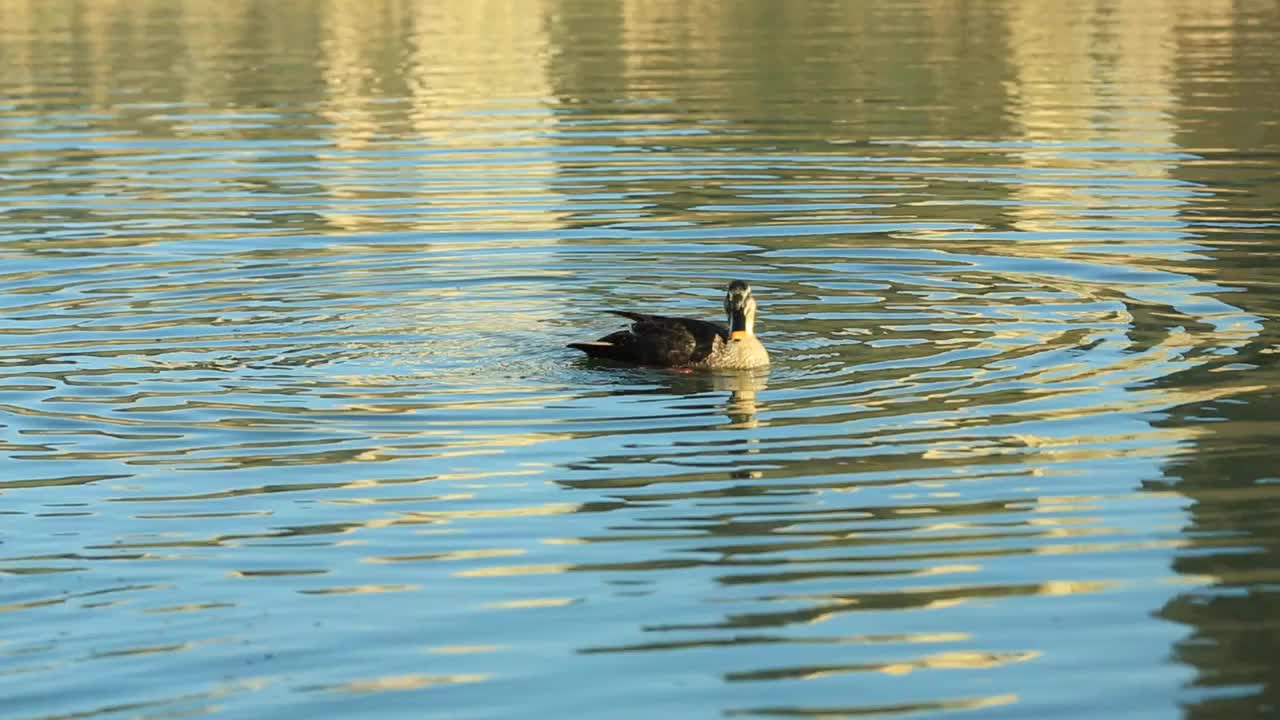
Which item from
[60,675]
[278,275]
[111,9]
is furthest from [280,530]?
[111,9]

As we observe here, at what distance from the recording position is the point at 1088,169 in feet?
90.4

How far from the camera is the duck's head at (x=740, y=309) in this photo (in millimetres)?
16031

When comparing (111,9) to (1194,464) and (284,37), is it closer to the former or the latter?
(284,37)

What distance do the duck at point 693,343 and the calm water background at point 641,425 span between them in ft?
0.60

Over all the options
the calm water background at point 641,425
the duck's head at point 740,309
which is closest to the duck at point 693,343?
the duck's head at point 740,309

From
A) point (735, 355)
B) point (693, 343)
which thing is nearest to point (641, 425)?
point (735, 355)

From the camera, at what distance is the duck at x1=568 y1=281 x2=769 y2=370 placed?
52.7ft

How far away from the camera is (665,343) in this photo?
53.4 feet

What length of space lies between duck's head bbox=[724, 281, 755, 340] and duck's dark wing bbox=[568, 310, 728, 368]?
0.53ft

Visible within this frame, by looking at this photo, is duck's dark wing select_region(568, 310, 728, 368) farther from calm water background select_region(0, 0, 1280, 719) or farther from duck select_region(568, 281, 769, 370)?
calm water background select_region(0, 0, 1280, 719)

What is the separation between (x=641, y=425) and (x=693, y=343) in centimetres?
170

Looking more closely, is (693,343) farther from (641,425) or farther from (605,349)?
(641,425)

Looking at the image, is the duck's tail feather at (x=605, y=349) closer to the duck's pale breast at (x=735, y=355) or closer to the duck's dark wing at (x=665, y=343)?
the duck's dark wing at (x=665, y=343)

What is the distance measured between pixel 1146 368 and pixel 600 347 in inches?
161
